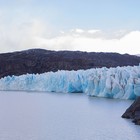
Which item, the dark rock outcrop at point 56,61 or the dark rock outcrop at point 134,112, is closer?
the dark rock outcrop at point 134,112

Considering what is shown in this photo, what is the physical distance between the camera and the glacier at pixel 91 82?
65.9 ft

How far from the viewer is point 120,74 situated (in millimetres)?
21016

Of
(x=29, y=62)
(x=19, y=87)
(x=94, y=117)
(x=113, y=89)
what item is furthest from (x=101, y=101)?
(x=29, y=62)

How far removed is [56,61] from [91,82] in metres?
27.8

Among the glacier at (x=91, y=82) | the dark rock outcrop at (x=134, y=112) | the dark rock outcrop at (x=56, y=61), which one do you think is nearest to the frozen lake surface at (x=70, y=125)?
the dark rock outcrop at (x=134, y=112)

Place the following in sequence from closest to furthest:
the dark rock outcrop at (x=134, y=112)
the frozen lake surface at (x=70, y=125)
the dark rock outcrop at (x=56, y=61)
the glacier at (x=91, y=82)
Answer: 1. the frozen lake surface at (x=70, y=125)
2. the dark rock outcrop at (x=134, y=112)
3. the glacier at (x=91, y=82)
4. the dark rock outcrop at (x=56, y=61)

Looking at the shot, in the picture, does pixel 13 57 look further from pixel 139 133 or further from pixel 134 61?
pixel 139 133

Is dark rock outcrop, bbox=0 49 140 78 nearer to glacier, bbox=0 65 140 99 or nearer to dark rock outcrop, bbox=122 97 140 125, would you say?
glacier, bbox=0 65 140 99

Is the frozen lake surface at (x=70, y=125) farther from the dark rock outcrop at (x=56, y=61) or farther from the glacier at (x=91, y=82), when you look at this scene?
the dark rock outcrop at (x=56, y=61)

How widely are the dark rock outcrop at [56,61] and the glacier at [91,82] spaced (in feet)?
50.0

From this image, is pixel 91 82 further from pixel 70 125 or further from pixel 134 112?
pixel 70 125

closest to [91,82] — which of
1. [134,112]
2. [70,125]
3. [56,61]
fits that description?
[134,112]

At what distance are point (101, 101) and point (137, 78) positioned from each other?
6.67ft

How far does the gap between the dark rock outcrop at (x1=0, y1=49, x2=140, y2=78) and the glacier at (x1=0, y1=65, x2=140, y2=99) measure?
15231 millimetres
